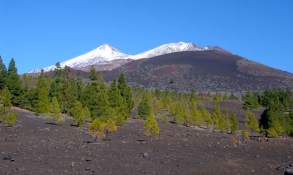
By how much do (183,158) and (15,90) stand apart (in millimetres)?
35999

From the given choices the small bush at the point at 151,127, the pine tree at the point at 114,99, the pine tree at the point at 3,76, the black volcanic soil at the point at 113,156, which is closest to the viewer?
the black volcanic soil at the point at 113,156

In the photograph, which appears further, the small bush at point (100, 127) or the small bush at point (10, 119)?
the small bush at point (10, 119)

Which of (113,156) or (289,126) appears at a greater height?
(289,126)

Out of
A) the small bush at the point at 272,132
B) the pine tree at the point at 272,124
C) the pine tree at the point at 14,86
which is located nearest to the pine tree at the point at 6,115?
the pine tree at the point at 14,86

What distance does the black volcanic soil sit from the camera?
2302 centimetres

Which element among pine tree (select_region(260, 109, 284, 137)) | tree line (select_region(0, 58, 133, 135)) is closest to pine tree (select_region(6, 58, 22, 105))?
tree line (select_region(0, 58, 133, 135))

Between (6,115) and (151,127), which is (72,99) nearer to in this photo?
(151,127)

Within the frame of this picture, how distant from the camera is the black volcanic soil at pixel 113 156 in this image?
23019 millimetres

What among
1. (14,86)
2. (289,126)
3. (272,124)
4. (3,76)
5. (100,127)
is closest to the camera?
(100,127)

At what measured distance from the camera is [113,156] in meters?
28.1

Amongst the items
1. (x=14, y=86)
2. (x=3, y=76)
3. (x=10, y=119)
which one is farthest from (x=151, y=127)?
(x=3, y=76)

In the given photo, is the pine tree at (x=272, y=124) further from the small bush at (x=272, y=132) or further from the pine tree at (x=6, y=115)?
the pine tree at (x=6, y=115)

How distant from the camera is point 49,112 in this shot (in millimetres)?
52906

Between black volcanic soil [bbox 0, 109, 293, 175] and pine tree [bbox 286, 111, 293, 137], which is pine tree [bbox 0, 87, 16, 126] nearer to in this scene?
black volcanic soil [bbox 0, 109, 293, 175]
